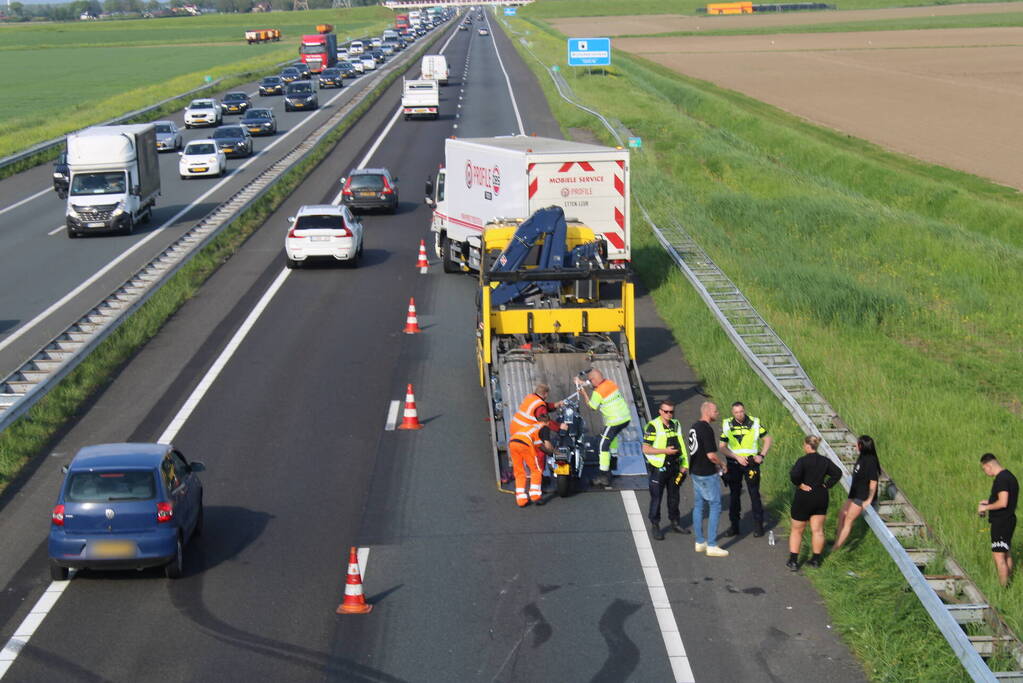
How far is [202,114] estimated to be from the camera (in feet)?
225

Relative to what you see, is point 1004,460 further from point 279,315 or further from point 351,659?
point 279,315

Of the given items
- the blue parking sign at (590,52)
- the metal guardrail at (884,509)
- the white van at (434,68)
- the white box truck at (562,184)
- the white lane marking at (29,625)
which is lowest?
the white lane marking at (29,625)

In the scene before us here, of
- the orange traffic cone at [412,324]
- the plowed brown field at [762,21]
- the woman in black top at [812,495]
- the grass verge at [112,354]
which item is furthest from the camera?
the plowed brown field at [762,21]

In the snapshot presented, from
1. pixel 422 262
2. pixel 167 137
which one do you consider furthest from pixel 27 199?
pixel 422 262

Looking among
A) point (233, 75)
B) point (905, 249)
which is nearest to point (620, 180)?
point (905, 249)

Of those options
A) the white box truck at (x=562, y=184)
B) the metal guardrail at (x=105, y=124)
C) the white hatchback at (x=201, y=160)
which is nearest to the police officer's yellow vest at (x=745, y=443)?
the white box truck at (x=562, y=184)

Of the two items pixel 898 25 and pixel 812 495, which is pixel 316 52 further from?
pixel 812 495

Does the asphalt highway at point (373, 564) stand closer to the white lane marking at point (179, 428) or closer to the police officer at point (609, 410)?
the white lane marking at point (179, 428)

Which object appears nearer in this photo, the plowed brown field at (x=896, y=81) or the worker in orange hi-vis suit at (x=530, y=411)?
the worker in orange hi-vis suit at (x=530, y=411)

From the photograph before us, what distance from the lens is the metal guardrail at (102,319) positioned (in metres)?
19.5

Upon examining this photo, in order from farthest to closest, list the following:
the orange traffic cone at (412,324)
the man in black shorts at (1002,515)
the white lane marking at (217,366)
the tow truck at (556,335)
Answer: the orange traffic cone at (412,324) → the white lane marking at (217,366) → the tow truck at (556,335) → the man in black shorts at (1002,515)

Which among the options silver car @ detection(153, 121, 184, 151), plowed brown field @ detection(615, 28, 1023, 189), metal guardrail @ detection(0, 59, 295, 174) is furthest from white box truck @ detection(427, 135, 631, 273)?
silver car @ detection(153, 121, 184, 151)

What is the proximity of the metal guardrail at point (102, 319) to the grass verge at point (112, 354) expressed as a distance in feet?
0.52

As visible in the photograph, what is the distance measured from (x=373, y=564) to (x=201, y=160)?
38.0m
